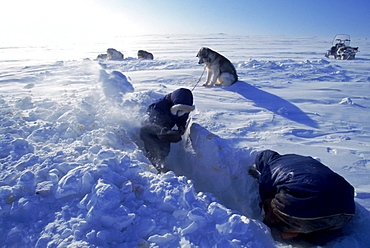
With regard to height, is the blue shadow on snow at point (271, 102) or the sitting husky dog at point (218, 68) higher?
the sitting husky dog at point (218, 68)

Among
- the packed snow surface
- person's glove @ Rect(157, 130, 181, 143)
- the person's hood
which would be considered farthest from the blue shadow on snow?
person's glove @ Rect(157, 130, 181, 143)

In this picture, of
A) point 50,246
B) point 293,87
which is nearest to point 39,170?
point 50,246

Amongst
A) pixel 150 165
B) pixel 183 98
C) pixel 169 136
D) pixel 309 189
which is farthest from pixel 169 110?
pixel 309 189

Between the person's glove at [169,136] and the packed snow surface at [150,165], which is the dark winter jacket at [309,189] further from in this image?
the person's glove at [169,136]

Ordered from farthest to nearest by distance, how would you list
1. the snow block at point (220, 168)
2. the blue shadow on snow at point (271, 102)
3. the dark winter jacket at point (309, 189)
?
the blue shadow on snow at point (271, 102) < the snow block at point (220, 168) < the dark winter jacket at point (309, 189)

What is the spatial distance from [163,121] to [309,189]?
7.55ft

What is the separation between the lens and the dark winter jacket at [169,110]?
11.3ft

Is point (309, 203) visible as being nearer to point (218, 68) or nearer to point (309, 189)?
point (309, 189)

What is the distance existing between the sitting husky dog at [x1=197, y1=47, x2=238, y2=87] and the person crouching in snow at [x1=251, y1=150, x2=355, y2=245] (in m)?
4.60

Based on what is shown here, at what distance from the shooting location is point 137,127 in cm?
392

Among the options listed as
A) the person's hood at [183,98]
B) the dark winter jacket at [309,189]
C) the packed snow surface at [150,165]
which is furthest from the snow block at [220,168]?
the dark winter jacket at [309,189]

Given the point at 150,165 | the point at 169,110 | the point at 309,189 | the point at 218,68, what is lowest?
the point at 150,165

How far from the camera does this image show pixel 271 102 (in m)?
5.03

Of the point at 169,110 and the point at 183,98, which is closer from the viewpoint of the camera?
the point at 183,98
